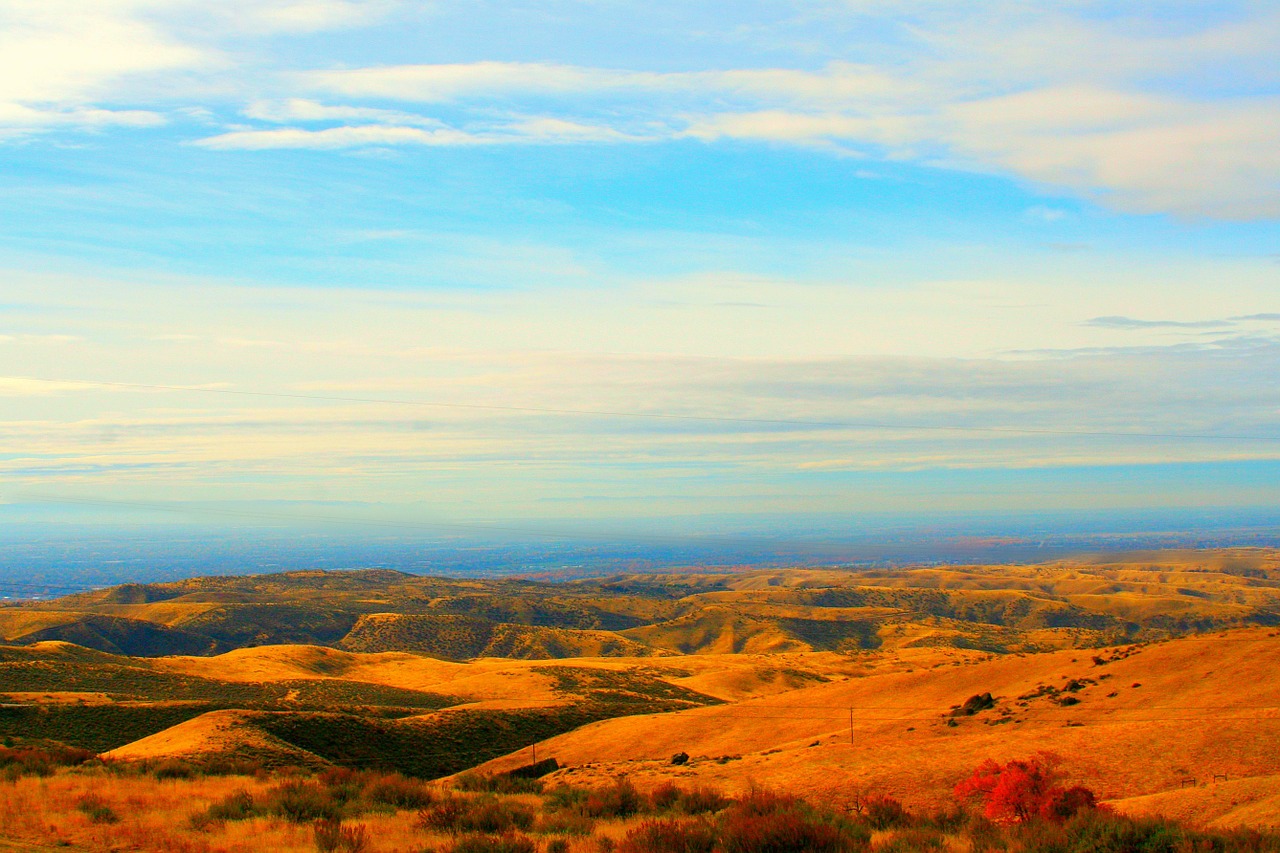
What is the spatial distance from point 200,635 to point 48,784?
13583 centimetres

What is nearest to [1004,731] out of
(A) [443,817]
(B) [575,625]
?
(A) [443,817]

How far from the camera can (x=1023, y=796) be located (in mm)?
22594

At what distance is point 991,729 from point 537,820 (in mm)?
24480

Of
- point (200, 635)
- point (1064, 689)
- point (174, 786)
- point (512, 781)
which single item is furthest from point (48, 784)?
point (200, 635)

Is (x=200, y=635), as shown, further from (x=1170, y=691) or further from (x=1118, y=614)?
(x=1118, y=614)

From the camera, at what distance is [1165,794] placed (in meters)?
22.5

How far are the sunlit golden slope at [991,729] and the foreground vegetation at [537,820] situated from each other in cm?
253

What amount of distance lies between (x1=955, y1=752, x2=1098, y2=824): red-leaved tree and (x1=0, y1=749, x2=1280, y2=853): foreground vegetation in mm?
37

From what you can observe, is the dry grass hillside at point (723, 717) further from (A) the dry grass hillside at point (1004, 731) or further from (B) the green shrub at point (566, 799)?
(B) the green shrub at point (566, 799)

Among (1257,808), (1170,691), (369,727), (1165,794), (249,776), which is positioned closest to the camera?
(1257,808)

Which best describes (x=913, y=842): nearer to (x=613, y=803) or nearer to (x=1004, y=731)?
(x=613, y=803)

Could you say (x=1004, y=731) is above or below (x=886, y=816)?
below

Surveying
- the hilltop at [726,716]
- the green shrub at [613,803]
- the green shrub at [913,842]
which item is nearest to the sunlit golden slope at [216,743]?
the hilltop at [726,716]

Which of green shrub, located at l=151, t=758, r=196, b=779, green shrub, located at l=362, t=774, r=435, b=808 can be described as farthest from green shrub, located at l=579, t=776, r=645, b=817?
green shrub, located at l=151, t=758, r=196, b=779
